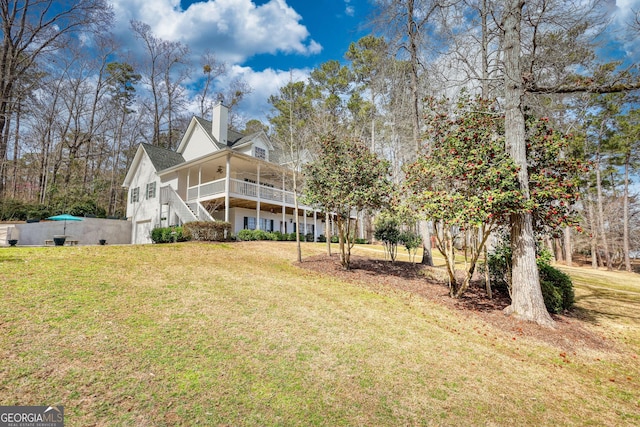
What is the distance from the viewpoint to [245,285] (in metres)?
7.89

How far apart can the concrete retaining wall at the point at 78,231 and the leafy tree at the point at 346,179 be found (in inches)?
643

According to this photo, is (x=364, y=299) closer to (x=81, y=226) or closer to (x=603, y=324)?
(x=603, y=324)

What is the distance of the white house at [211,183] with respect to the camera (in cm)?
1942

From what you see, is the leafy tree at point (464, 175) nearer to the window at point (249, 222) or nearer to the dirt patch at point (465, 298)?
the dirt patch at point (465, 298)

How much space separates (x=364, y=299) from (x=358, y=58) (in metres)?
26.7

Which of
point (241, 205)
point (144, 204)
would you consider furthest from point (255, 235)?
point (144, 204)

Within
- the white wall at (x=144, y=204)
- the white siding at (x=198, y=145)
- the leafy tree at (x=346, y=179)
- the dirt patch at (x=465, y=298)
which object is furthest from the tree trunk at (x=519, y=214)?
the white wall at (x=144, y=204)

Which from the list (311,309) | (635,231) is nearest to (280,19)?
(311,309)

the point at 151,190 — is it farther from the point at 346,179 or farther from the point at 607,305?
the point at 607,305

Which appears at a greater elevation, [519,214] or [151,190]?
[151,190]

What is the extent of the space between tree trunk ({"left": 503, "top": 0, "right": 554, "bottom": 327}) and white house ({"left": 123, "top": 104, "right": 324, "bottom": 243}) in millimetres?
13213

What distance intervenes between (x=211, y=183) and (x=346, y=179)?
11789mm

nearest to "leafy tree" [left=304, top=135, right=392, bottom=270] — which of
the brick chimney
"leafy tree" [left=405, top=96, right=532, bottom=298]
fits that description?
"leafy tree" [left=405, top=96, right=532, bottom=298]

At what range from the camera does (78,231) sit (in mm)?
19969
